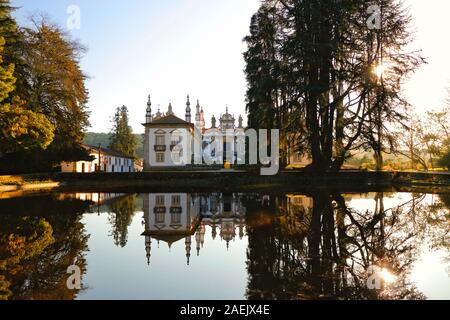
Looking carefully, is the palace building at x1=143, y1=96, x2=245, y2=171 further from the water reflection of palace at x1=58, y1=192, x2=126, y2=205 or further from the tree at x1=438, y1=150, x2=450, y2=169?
the water reflection of palace at x1=58, y1=192, x2=126, y2=205

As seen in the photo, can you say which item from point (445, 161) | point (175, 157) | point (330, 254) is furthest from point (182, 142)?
point (330, 254)

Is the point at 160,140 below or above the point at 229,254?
above

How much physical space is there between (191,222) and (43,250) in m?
5.34

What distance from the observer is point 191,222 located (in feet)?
41.0

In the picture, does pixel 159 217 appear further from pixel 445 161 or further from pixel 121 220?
pixel 445 161

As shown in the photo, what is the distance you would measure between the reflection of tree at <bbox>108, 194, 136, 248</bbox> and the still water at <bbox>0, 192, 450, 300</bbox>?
0.15 feet

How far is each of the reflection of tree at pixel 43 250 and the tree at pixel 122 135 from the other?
6539 centimetres

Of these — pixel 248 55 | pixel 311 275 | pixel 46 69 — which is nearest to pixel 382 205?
pixel 311 275

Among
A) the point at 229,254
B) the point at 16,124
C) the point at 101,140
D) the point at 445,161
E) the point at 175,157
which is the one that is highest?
the point at 101,140

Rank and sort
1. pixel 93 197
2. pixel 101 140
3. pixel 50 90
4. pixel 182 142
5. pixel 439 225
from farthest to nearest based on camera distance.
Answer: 1. pixel 101 140
2. pixel 182 142
3. pixel 50 90
4. pixel 93 197
5. pixel 439 225

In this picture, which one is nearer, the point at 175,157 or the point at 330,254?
the point at 330,254

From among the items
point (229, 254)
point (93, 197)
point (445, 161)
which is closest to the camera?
point (229, 254)

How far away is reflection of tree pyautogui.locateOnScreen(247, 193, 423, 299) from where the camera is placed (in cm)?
557

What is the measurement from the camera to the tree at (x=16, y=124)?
Answer: 77.3ft
